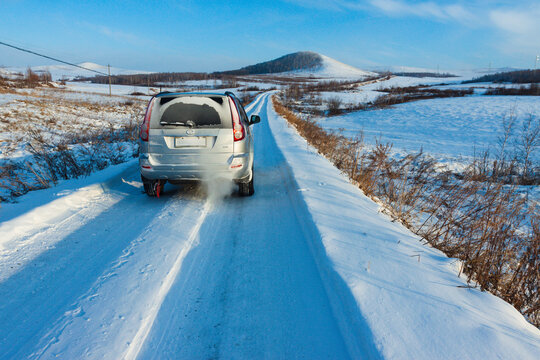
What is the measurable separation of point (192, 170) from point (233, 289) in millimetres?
2528

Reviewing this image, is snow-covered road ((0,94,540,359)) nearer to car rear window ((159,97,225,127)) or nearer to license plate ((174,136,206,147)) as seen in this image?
license plate ((174,136,206,147))

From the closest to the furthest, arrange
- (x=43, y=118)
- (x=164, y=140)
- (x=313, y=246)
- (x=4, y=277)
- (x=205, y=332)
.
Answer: (x=205, y=332), (x=4, y=277), (x=313, y=246), (x=164, y=140), (x=43, y=118)

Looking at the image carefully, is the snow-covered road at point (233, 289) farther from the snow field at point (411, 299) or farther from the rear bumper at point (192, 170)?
the rear bumper at point (192, 170)

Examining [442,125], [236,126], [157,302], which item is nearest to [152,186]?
[236,126]

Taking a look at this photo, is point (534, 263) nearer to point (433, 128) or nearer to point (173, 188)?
point (173, 188)

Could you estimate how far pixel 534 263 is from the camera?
264 centimetres

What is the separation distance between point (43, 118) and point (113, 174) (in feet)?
44.4

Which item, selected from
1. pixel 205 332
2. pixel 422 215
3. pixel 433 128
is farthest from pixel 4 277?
pixel 433 128

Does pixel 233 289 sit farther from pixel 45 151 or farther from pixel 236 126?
pixel 45 151

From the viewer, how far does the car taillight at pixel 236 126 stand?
4.84m

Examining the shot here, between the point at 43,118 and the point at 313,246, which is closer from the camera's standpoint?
the point at 313,246

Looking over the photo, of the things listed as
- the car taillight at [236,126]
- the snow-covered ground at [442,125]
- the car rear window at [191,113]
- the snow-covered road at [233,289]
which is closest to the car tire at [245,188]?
the snow-covered road at [233,289]

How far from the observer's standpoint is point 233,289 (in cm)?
272

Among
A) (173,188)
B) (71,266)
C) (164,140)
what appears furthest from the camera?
(173,188)
